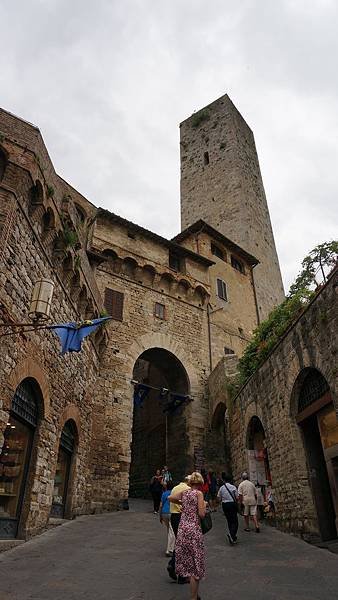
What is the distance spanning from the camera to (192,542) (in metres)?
4.04

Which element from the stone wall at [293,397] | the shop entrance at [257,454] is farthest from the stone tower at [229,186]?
the stone wall at [293,397]

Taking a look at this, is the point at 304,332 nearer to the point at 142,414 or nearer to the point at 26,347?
the point at 26,347

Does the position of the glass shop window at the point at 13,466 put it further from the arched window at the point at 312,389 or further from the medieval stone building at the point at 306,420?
the arched window at the point at 312,389

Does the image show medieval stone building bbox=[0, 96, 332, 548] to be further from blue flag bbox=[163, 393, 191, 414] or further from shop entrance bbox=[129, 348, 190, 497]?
blue flag bbox=[163, 393, 191, 414]

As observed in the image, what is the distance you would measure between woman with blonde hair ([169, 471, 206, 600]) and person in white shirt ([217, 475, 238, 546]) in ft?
9.93

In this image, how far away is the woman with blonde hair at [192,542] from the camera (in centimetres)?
385

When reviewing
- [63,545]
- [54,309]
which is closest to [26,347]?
[54,309]

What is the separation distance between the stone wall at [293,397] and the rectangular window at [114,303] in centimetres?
711

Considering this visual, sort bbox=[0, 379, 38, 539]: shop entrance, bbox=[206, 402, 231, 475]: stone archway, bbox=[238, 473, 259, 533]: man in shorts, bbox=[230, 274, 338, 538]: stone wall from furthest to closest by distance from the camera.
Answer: bbox=[206, 402, 231, 475]: stone archway, bbox=[238, 473, 259, 533]: man in shorts, bbox=[230, 274, 338, 538]: stone wall, bbox=[0, 379, 38, 539]: shop entrance

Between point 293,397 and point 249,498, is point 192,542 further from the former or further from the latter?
point 293,397

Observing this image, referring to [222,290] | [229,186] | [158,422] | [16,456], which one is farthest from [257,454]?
[229,186]

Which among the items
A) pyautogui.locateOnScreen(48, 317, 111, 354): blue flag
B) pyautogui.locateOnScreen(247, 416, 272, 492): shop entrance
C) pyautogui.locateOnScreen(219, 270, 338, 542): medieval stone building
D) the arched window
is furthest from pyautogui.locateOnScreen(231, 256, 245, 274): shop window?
pyautogui.locateOnScreen(48, 317, 111, 354): blue flag

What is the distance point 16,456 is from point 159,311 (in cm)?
1104

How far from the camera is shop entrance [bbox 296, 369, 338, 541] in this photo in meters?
7.21
